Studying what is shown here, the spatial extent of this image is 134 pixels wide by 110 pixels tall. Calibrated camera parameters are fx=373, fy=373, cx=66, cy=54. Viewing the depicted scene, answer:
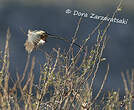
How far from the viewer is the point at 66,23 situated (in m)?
5.38

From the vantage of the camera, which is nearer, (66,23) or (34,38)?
(34,38)

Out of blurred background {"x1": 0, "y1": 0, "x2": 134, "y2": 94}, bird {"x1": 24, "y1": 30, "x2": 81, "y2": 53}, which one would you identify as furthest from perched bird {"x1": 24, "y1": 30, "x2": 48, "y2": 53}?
blurred background {"x1": 0, "y1": 0, "x2": 134, "y2": 94}

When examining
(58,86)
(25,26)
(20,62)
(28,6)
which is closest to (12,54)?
(20,62)

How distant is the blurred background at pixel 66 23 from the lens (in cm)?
510

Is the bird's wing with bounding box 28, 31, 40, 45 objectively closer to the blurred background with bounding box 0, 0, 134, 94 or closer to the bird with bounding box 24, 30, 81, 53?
the bird with bounding box 24, 30, 81, 53

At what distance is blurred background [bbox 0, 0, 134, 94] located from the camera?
5102mm

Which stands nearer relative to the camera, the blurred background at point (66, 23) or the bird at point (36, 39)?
the bird at point (36, 39)

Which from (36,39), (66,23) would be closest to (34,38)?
(36,39)

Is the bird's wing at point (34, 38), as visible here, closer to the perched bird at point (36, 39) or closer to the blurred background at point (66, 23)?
the perched bird at point (36, 39)

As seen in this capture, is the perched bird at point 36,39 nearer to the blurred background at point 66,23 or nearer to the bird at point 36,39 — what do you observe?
→ the bird at point 36,39

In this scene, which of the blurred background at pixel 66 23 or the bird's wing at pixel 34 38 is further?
the blurred background at pixel 66 23

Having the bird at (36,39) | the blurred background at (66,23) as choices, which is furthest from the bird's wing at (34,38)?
the blurred background at (66,23)

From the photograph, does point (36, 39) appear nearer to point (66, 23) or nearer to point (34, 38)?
point (34, 38)

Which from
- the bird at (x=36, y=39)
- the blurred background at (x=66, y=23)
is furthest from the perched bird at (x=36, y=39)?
the blurred background at (x=66, y=23)
